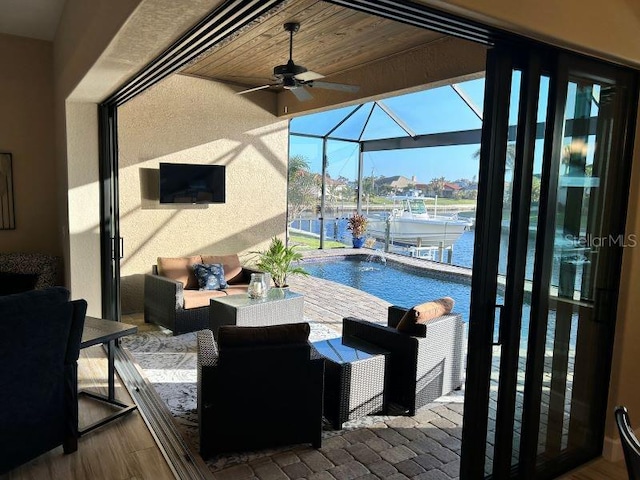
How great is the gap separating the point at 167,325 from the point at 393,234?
829cm

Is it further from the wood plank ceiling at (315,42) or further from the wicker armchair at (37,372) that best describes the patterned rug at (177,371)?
the wood plank ceiling at (315,42)

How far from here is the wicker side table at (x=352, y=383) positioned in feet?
11.1

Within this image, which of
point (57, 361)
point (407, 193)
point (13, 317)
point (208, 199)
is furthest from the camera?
point (407, 193)

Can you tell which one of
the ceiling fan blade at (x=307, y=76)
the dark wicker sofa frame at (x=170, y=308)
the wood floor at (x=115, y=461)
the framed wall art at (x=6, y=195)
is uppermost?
the ceiling fan blade at (x=307, y=76)

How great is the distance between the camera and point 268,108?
727cm

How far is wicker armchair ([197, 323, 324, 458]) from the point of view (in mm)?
2848

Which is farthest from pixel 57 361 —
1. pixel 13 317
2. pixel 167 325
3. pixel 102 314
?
pixel 167 325

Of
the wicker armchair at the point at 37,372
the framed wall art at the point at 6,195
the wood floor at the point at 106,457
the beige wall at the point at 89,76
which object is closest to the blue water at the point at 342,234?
the beige wall at the point at 89,76

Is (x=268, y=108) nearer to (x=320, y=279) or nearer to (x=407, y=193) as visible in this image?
(x=320, y=279)

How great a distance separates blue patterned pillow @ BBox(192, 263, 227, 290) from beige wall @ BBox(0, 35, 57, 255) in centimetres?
163

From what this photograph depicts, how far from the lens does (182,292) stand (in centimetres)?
536

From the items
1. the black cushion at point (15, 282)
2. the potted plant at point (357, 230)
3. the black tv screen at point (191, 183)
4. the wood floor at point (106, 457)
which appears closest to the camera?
the wood floor at point (106, 457)

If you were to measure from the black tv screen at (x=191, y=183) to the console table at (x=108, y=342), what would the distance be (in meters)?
2.87

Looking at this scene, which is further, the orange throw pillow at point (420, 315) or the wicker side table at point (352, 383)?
the orange throw pillow at point (420, 315)
